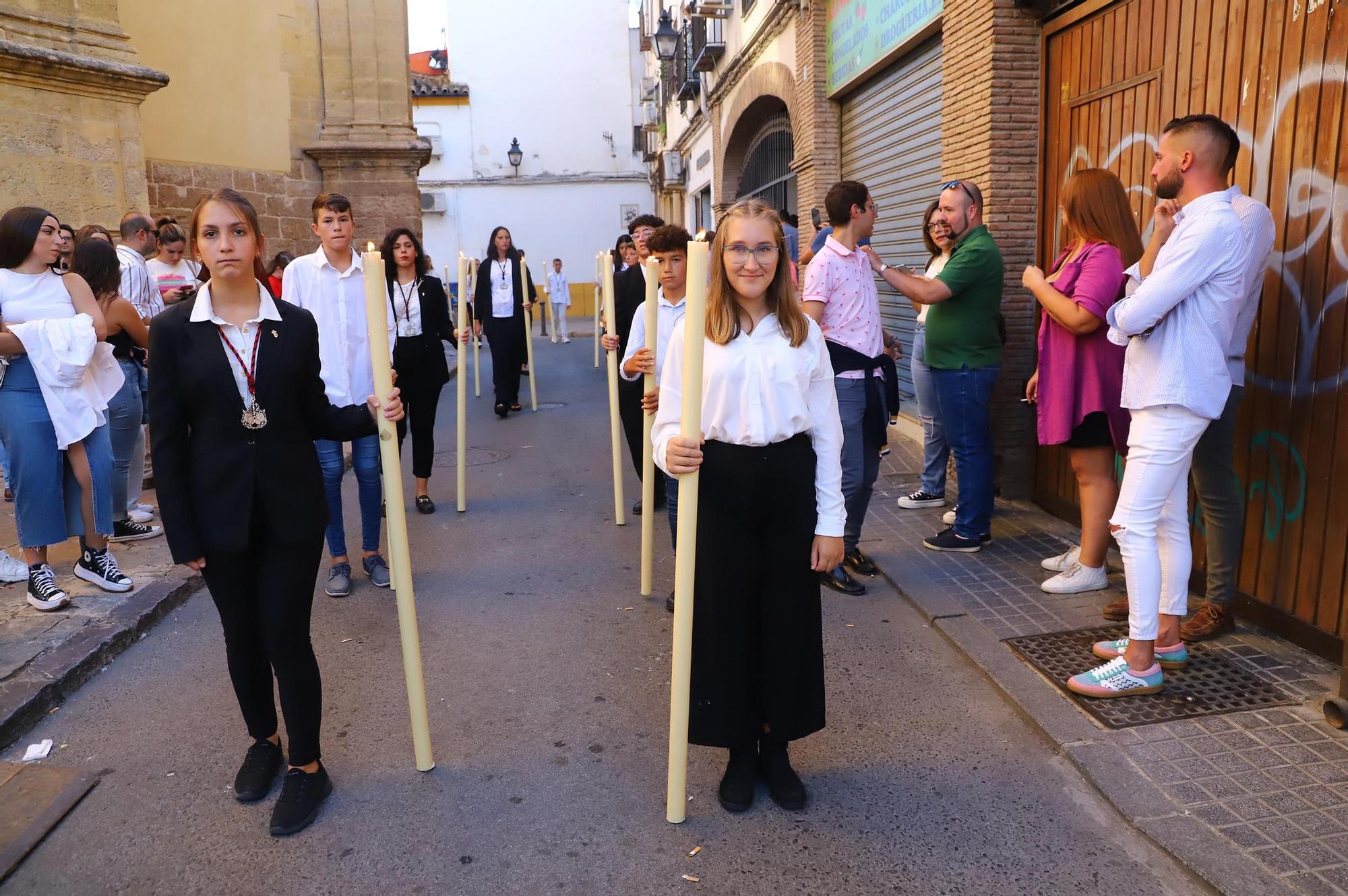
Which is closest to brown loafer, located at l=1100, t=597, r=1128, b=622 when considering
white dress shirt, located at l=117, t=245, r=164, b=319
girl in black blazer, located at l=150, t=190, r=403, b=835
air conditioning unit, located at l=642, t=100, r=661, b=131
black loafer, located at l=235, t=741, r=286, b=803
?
girl in black blazer, located at l=150, t=190, r=403, b=835

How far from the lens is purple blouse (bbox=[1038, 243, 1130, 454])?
177 inches

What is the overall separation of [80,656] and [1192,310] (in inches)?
190

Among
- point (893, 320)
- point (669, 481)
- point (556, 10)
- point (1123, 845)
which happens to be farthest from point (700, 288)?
point (556, 10)

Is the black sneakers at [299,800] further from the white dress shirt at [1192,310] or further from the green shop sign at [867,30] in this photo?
the green shop sign at [867,30]

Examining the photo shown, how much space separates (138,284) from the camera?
6.63m

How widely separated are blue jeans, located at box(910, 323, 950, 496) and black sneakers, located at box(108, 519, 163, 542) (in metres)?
5.05

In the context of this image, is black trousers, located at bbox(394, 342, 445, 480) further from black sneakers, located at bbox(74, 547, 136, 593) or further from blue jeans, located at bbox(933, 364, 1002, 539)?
blue jeans, located at bbox(933, 364, 1002, 539)

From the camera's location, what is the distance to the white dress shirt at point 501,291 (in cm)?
1218

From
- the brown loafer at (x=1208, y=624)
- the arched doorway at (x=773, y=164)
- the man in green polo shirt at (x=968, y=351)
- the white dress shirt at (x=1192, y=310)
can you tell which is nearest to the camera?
the white dress shirt at (x=1192, y=310)

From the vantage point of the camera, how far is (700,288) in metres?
2.73

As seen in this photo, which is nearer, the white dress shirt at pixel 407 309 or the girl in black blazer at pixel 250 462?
the girl in black blazer at pixel 250 462

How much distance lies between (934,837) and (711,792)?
0.74 meters

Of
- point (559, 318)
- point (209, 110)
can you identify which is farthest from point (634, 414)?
point (559, 318)

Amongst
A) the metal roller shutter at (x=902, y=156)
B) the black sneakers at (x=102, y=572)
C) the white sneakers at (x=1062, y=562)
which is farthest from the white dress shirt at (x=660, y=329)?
the metal roller shutter at (x=902, y=156)
